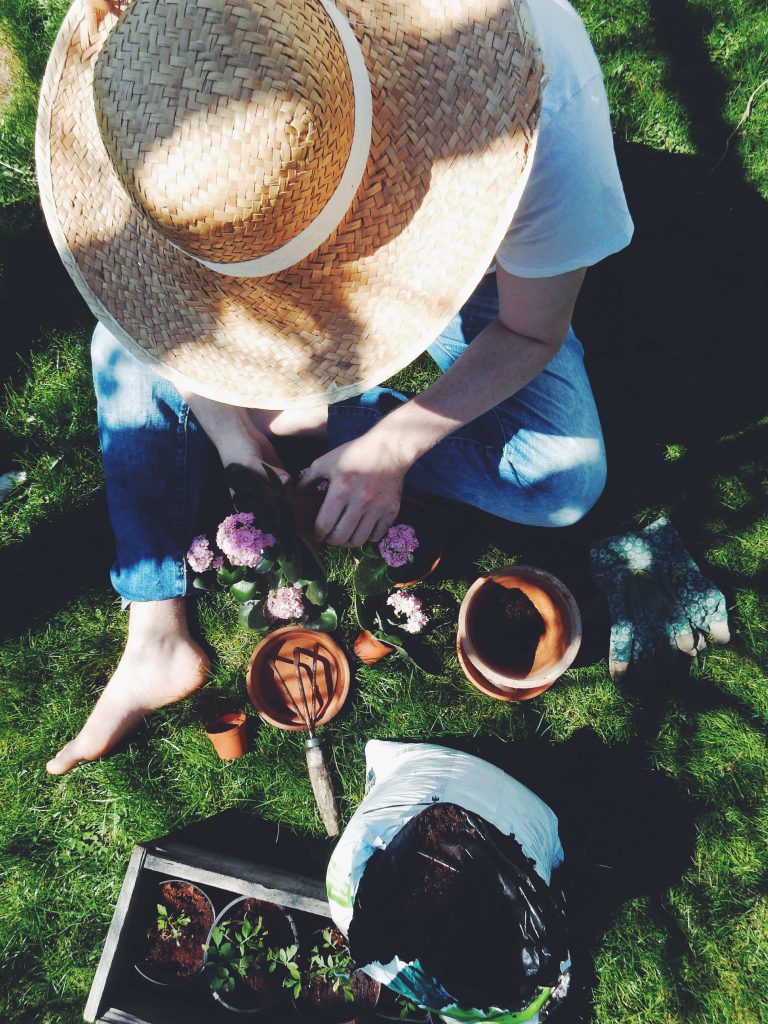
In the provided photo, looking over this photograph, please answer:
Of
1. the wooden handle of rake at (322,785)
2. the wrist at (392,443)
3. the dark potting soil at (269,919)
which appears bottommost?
the dark potting soil at (269,919)

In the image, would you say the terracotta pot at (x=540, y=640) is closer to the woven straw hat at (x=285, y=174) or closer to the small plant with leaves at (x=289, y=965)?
the small plant with leaves at (x=289, y=965)

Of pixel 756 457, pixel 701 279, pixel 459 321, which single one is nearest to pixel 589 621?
pixel 756 457

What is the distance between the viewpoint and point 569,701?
2920 millimetres

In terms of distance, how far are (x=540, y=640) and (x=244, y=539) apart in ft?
4.25

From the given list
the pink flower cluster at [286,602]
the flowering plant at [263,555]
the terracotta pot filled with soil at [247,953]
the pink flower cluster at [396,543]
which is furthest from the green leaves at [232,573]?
the terracotta pot filled with soil at [247,953]

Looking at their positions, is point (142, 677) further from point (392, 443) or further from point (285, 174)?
point (285, 174)

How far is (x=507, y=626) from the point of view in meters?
2.72

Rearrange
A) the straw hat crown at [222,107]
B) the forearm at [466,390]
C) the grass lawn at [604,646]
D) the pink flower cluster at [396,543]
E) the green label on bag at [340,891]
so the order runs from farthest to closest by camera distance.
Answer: the grass lawn at [604,646] → the pink flower cluster at [396,543] → the green label on bag at [340,891] → the forearm at [466,390] → the straw hat crown at [222,107]

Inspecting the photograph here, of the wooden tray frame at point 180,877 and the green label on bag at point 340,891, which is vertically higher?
the green label on bag at point 340,891

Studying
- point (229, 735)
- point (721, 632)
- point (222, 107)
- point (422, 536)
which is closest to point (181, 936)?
point (229, 735)

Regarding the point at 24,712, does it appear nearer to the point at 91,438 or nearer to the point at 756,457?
the point at 91,438

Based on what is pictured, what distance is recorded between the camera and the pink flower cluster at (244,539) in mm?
2131

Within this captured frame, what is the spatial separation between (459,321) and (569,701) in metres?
1.69

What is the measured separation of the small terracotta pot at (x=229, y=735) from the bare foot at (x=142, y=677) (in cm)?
20
